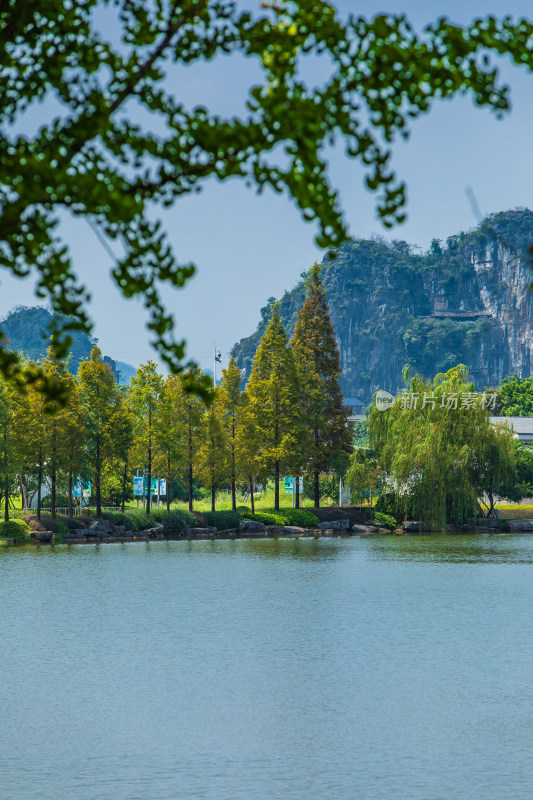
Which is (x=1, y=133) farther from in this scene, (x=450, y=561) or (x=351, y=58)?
(x=450, y=561)

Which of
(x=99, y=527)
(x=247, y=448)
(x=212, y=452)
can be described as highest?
(x=247, y=448)

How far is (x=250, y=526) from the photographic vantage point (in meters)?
50.3

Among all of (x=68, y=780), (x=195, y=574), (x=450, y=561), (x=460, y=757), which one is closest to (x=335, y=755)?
(x=460, y=757)

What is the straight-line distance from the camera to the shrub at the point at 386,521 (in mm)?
52812

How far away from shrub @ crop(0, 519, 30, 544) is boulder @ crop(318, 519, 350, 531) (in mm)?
18070

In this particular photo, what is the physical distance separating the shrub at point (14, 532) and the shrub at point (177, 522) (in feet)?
26.8

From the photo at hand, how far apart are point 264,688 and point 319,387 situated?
4533 cm

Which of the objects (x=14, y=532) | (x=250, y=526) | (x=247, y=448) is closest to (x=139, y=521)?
(x=250, y=526)

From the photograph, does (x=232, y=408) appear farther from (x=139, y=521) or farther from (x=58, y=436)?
(x=58, y=436)

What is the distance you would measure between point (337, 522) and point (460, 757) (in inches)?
1653

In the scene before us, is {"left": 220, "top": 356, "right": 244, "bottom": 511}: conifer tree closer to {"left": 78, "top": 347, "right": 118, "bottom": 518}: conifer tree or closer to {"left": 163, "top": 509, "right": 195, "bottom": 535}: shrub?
{"left": 163, "top": 509, "right": 195, "bottom": 535}: shrub

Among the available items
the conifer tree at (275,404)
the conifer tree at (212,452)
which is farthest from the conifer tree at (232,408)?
the conifer tree at (212,452)

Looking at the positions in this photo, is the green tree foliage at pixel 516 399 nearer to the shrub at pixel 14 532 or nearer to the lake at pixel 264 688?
A: the shrub at pixel 14 532

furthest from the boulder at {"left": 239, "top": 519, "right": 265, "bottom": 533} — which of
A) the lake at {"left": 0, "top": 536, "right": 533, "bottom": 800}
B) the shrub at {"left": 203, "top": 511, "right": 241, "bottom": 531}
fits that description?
the lake at {"left": 0, "top": 536, "right": 533, "bottom": 800}
